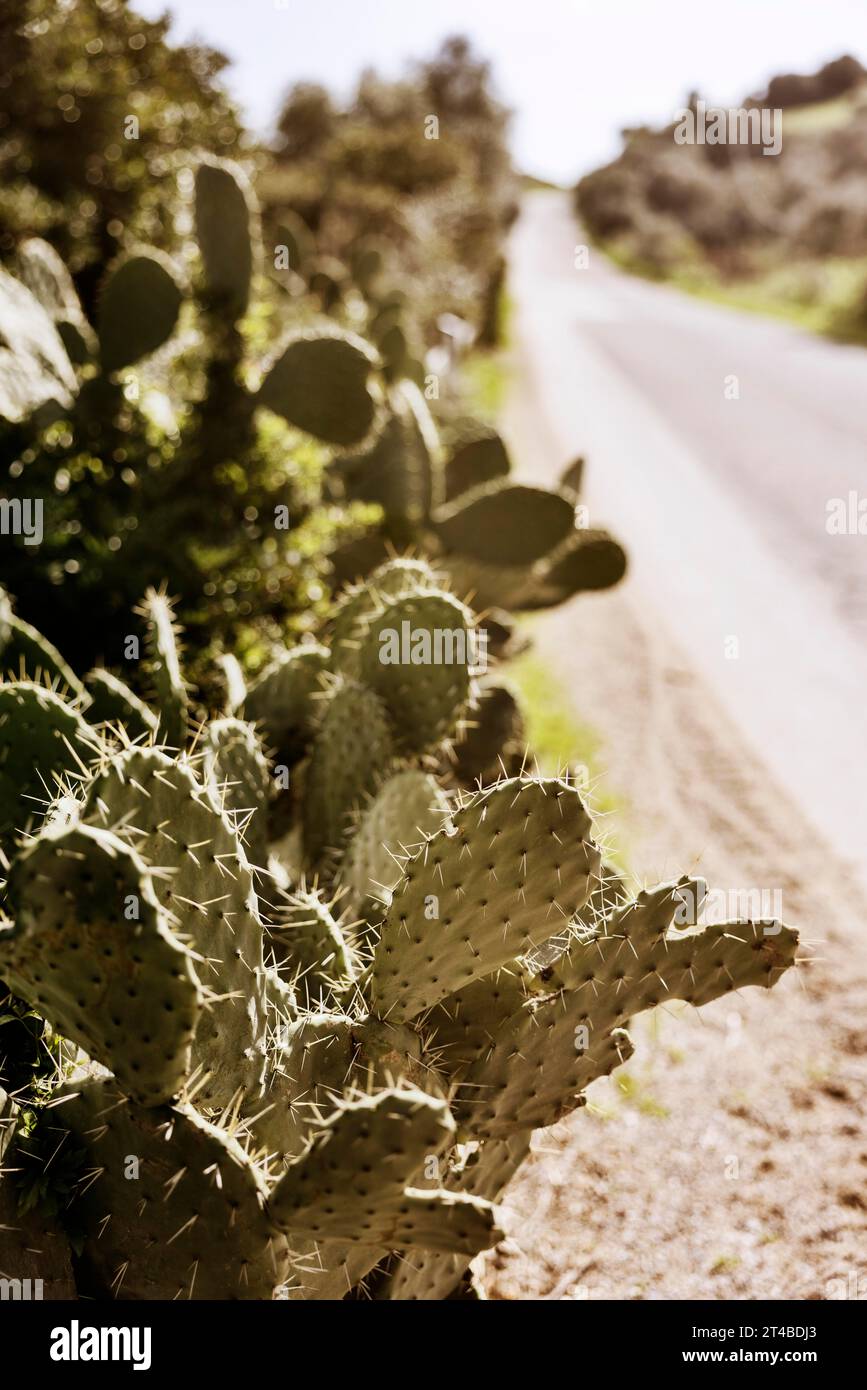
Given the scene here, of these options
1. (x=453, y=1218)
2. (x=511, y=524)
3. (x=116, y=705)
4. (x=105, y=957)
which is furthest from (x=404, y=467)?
(x=453, y=1218)

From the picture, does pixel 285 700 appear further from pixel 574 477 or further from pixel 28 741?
pixel 574 477

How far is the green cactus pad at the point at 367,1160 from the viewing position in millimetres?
1464

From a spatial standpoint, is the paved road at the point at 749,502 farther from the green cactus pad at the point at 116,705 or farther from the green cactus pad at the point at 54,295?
the green cactus pad at the point at 54,295

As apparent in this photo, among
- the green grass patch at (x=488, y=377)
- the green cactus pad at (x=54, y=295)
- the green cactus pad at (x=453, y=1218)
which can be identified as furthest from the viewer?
the green grass patch at (x=488, y=377)

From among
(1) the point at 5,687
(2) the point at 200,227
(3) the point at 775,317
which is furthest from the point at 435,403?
(3) the point at 775,317

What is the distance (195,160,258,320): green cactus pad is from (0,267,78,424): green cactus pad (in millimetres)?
686

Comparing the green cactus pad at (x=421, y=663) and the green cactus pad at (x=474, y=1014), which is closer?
the green cactus pad at (x=474, y=1014)

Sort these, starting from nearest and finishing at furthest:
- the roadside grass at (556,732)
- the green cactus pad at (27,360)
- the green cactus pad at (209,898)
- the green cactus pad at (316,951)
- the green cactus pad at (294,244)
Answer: the green cactus pad at (209,898) → the green cactus pad at (316,951) → the green cactus pad at (27,360) → the roadside grass at (556,732) → the green cactus pad at (294,244)

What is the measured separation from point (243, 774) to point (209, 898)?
0.68 metres

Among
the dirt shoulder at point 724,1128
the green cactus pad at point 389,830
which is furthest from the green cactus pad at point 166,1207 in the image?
the green cactus pad at point 389,830

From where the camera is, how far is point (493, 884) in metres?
1.85

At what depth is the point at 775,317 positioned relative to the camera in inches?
1006

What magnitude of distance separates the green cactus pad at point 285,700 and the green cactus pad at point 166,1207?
53.1 inches
